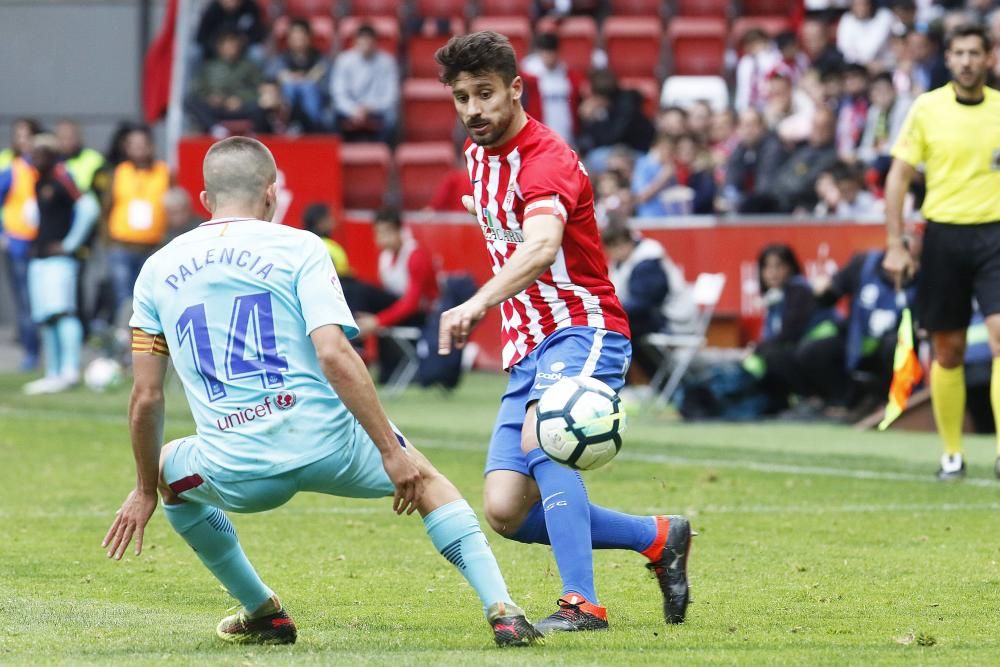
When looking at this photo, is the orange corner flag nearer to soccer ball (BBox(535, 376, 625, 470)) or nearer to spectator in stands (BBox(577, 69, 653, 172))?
soccer ball (BBox(535, 376, 625, 470))

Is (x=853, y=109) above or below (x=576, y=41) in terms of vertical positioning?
below

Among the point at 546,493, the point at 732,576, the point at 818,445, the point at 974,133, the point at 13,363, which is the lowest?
the point at 13,363

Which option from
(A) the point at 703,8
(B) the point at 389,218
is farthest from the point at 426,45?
(B) the point at 389,218

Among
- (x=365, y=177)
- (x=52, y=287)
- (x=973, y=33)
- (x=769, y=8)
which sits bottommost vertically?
(x=52, y=287)

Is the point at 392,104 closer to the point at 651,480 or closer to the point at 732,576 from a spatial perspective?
the point at 651,480

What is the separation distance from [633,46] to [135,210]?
6816 mm

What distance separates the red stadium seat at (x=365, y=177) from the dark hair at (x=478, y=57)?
15.2 metres

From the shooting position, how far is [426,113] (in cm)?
2264

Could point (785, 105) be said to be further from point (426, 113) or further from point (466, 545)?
point (466, 545)

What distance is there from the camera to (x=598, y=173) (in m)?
19.2

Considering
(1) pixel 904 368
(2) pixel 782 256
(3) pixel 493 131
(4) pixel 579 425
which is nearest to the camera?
(4) pixel 579 425

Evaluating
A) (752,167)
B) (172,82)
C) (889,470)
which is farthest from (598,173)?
(889,470)

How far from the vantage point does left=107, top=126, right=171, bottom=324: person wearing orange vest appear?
18.7m

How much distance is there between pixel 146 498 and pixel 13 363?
1571 cm
